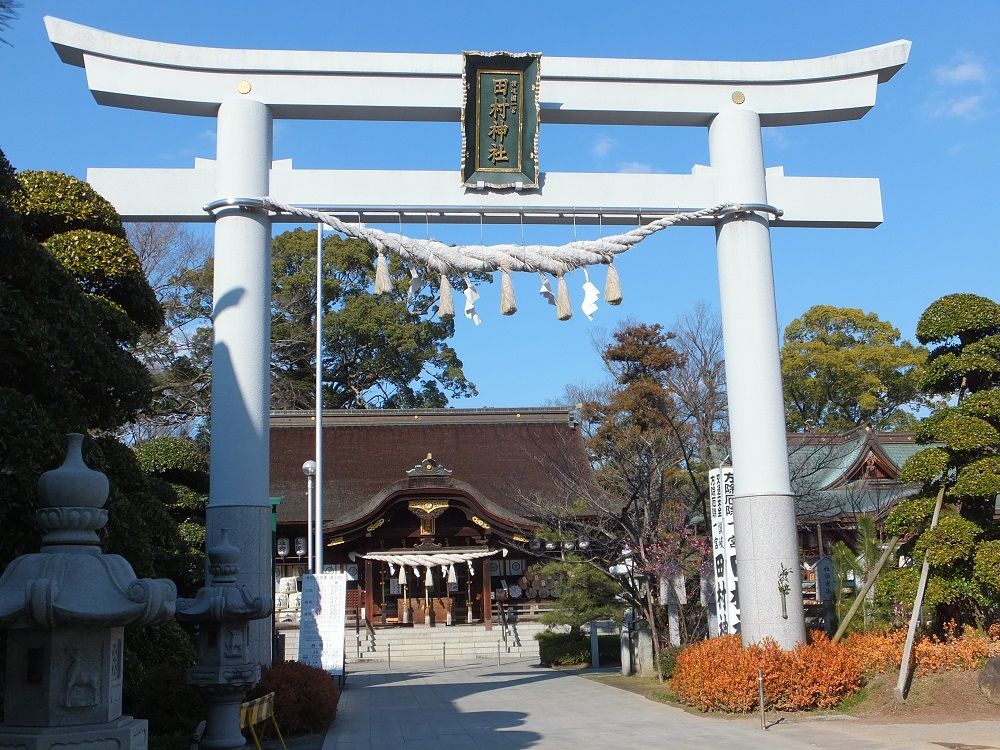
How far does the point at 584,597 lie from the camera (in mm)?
17906

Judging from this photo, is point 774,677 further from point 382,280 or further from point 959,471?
point 382,280

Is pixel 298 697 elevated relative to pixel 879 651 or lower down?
lower down

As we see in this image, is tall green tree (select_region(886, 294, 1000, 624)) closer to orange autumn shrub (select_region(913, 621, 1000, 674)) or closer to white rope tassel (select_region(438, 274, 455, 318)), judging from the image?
orange autumn shrub (select_region(913, 621, 1000, 674))

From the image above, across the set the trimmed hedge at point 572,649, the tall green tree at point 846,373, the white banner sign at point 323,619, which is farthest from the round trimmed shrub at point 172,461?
the tall green tree at point 846,373

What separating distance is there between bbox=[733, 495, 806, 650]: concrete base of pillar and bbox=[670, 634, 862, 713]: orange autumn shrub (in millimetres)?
247

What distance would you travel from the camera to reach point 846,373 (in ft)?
122

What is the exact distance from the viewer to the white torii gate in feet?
38.7

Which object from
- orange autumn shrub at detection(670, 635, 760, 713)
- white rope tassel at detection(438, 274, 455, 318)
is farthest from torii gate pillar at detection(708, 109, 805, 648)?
white rope tassel at detection(438, 274, 455, 318)

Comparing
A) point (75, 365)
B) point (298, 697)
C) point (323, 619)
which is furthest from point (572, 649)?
point (75, 365)

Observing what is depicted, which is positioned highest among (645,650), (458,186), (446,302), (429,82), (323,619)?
(429,82)

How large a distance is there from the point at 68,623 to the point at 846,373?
3601cm

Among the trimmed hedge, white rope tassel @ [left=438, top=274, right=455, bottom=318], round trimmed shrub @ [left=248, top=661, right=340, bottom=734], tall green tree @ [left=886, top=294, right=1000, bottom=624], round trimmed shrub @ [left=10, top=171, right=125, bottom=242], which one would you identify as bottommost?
the trimmed hedge

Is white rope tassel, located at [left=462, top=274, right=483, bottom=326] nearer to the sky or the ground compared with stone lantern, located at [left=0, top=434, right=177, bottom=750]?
nearer to the sky

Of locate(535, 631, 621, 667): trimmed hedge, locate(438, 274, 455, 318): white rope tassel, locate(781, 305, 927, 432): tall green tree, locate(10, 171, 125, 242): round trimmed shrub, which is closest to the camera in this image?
locate(10, 171, 125, 242): round trimmed shrub
